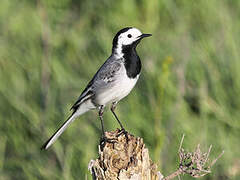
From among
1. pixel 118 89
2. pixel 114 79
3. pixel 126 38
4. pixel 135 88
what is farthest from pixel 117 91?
pixel 135 88

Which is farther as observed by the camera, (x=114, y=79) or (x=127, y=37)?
(x=127, y=37)

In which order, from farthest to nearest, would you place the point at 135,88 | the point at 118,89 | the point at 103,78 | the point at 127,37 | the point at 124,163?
the point at 135,88
the point at 127,37
the point at 103,78
the point at 118,89
the point at 124,163

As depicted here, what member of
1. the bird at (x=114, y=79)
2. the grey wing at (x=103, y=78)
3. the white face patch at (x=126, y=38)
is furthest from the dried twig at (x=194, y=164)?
the white face patch at (x=126, y=38)

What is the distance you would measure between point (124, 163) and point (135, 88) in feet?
8.17

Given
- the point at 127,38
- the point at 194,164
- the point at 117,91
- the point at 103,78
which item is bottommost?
the point at 194,164

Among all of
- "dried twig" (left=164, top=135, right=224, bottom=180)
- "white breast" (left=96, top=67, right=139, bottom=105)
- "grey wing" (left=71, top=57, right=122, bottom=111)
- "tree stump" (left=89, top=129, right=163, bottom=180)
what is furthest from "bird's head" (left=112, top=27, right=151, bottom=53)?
"dried twig" (left=164, top=135, right=224, bottom=180)

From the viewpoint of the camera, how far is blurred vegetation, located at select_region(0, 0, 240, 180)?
5.14 m

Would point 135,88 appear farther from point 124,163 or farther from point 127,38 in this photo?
point 124,163

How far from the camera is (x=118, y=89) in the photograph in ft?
15.4

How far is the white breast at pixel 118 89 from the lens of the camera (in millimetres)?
4641

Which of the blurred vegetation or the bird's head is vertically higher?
the bird's head

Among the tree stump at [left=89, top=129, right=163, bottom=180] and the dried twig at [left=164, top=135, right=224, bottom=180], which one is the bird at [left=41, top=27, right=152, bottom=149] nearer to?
the tree stump at [left=89, top=129, right=163, bottom=180]

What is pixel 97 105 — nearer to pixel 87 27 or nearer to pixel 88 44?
pixel 88 44

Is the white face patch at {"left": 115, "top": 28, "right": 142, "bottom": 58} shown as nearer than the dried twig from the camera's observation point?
No
